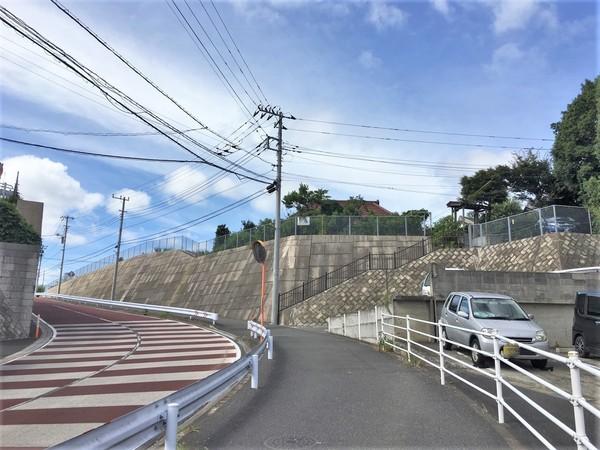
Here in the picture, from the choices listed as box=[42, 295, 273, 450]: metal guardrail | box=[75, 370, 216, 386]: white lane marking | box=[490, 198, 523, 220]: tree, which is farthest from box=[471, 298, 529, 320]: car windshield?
box=[490, 198, 523, 220]: tree

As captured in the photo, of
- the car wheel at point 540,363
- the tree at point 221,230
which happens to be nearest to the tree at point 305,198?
the tree at point 221,230

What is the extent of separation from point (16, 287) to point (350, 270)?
19443 millimetres

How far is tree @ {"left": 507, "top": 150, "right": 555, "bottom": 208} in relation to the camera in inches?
1377

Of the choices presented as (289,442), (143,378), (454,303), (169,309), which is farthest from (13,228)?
(289,442)

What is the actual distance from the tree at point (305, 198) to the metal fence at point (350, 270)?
1999cm

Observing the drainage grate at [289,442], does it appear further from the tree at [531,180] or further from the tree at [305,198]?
the tree at [305,198]

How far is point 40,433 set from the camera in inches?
229

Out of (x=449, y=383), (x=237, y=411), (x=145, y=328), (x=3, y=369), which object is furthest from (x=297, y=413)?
(x=145, y=328)

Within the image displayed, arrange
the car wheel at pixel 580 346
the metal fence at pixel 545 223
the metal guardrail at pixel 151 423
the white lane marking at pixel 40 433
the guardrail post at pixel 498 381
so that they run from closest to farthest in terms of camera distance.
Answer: the metal guardrail at pixel 151 423
the white lane marking at pixel 40 433
the guardrail post at pixel 498 381
the car wheel at pixel 580 346
the metal fence at pixel 545 223

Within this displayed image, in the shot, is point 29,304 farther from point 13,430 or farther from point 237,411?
point 237,411

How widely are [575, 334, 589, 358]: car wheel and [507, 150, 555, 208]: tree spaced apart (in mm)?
23923

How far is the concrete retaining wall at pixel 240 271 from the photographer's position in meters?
31.9

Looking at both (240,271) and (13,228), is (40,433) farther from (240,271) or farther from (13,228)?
(240,271)

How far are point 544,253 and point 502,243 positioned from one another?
3.66 m
